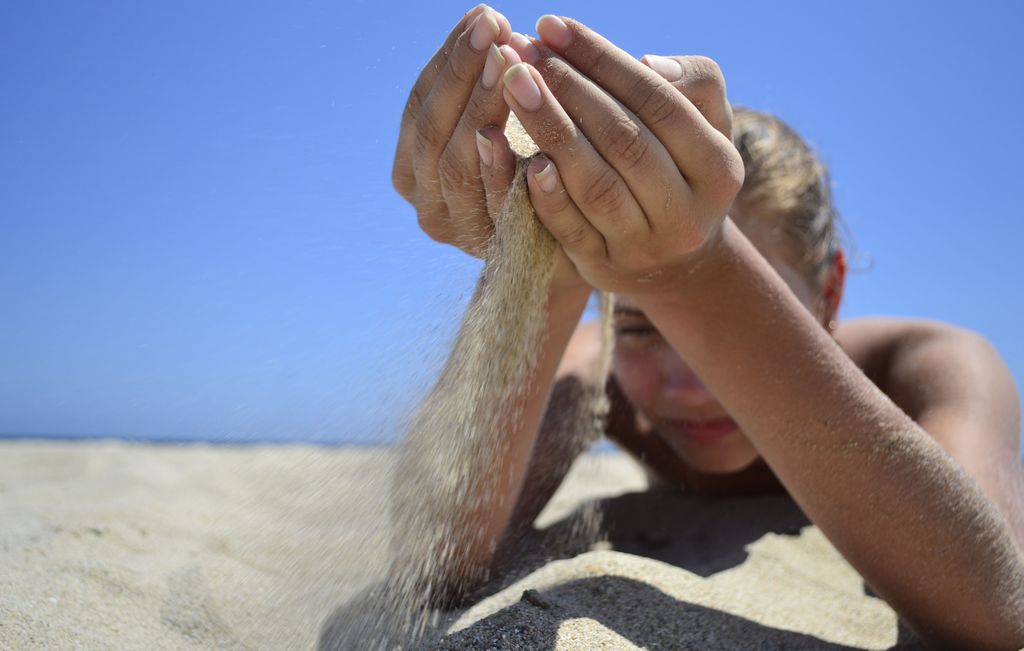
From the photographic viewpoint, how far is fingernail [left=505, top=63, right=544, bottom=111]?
39.4 inches

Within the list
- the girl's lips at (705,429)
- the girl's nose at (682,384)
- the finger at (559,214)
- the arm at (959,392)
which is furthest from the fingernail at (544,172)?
the girl's lips at (705,429)

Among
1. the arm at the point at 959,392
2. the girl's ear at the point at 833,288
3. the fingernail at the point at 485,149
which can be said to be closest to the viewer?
the fingernail at the point at 485,149

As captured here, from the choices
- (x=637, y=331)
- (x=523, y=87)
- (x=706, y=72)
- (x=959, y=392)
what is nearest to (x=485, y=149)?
(x=523, y=87)

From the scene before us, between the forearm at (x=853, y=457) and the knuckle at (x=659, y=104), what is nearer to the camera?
the knuckle at (x=659, y=104)

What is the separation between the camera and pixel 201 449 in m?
6.02

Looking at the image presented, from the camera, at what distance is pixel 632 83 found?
105cm

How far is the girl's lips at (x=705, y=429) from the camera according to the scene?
7.13 ft

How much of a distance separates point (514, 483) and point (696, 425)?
670mm

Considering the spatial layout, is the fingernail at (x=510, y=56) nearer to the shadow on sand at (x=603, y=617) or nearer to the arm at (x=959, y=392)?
the shadow on sand at (x=603, y=617)

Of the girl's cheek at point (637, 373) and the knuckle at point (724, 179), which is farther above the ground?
the knuckle at point (724, 179)

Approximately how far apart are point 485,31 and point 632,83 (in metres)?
0.22

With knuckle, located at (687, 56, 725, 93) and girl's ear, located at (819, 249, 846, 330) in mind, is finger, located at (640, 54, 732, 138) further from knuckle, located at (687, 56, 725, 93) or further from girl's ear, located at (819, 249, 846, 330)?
girl's ear, located at (819, 249, 846, 330)

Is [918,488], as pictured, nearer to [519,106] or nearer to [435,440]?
[435,440]

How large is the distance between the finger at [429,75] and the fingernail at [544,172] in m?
0.18
